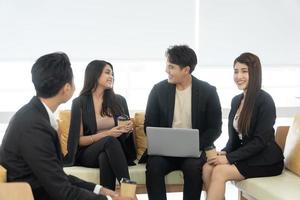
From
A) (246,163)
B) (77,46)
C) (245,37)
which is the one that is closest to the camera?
(246,163)

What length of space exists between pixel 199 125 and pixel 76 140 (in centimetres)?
91

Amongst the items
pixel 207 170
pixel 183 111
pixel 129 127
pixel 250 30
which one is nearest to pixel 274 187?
pixel 207 170

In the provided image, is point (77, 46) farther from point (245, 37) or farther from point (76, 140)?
point (245, 37)

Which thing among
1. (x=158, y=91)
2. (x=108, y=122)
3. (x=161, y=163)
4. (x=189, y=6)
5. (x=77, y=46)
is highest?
(x=189, y=6)

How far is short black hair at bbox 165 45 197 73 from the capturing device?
3.58 m

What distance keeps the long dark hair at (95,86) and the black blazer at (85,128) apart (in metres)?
0.04

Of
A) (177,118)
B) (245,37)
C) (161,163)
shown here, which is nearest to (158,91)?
(177,118)

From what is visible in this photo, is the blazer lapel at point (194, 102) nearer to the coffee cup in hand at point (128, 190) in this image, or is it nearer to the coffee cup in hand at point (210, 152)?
the coffee cup in hand at point (210, 152)

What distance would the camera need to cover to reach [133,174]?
3447 millimetres

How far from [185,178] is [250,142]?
0.51 meters

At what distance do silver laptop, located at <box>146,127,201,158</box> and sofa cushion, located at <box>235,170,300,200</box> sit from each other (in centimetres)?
40

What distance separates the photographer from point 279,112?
4934mm

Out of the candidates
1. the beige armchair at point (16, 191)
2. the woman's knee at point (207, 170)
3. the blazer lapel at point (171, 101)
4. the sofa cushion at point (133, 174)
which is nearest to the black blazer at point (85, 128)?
the sofa cushion at point (133, 174)

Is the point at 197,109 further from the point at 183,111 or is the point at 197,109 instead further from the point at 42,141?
the point at 42,141
